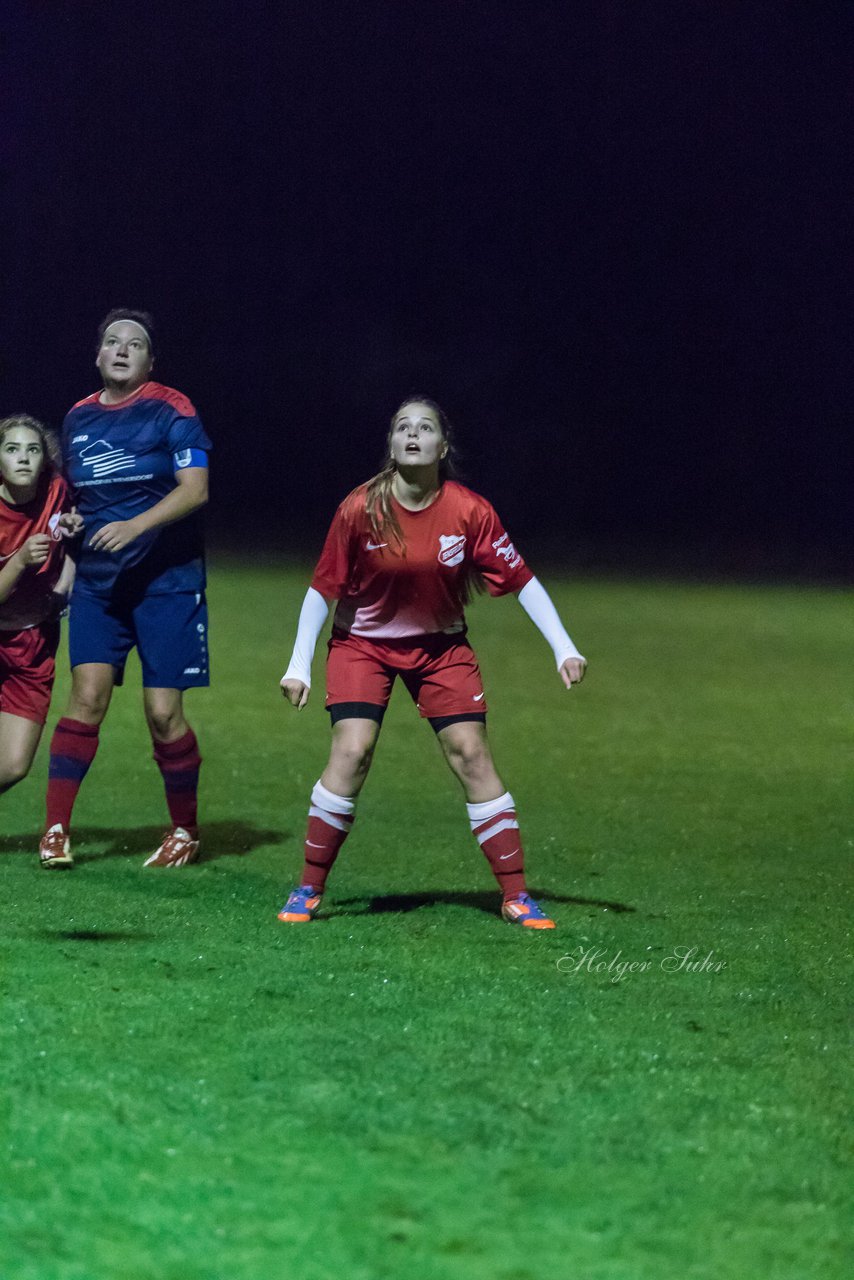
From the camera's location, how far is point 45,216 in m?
22.1

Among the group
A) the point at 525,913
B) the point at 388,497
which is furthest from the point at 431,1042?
the point at 388,497

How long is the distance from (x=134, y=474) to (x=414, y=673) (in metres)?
1.33

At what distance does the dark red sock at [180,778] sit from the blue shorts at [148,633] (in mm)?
231

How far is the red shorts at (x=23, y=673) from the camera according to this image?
18.0ft

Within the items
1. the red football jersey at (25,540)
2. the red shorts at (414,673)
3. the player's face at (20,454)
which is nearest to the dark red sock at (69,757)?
the red football jersey at (25,540)

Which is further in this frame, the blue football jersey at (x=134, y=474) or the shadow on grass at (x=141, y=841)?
the shadow on grass at (x=141, y=841)

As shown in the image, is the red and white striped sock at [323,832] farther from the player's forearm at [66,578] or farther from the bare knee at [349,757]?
the player's forearm at [66,578]

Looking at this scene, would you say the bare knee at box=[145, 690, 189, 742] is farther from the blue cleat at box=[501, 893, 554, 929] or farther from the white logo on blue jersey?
the blue cleat at box=[501, 893, 554, 929]

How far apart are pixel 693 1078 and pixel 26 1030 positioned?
1.34 meters

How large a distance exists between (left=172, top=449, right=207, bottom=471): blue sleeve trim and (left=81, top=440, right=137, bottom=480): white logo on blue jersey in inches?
5.4

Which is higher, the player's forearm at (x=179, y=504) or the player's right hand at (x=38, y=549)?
the player's forearm at (x=179, y=504)

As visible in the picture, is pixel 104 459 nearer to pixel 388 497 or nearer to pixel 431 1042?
pixel 388 497

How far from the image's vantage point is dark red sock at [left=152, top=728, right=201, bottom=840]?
556 centimetres

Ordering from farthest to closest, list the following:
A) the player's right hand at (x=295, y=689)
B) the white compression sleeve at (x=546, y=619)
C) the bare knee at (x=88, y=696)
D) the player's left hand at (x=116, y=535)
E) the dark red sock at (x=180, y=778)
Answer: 1. the dark red sock at (x=180, y=778)
2. the bare knee at (x=88, y=696)
3. the player's left hand at (x=116, y=535)
4. the white compression sleeve at (x=546, y=619)
5. the player's right hand at (x=295, y=689)
